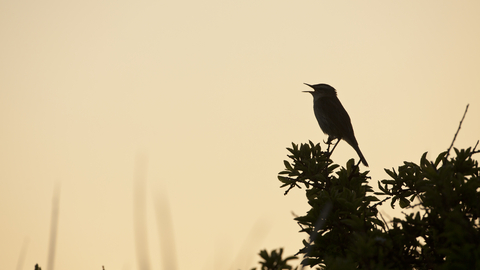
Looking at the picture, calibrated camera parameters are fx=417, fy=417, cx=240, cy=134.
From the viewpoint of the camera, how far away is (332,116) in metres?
9.34

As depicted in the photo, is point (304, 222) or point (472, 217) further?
point (304, 222)

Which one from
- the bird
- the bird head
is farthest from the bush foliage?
the bird head

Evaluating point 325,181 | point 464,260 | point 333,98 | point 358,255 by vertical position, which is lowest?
point 464,260

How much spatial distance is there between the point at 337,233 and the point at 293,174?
51.3 inches

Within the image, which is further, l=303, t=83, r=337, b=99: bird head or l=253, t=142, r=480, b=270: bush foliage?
l=303, t=83, r=337, b=99: bird head

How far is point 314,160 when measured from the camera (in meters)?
4.88

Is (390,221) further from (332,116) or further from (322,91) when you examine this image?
(322,91)

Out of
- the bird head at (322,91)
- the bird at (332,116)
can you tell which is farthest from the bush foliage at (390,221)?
the bird head at (322,91)

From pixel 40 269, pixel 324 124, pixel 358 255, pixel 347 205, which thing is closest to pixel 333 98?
pixel 324 124

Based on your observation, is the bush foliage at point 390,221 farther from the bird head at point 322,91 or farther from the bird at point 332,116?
the bird head at point 322,91

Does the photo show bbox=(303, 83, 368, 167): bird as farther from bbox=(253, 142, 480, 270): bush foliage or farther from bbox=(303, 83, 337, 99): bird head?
bbox=(253, 142, 480, 270): bush foliage

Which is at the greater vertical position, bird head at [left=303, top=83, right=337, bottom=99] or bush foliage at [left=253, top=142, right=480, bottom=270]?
bird head at [left=303, top=83, right=337, bottom=99]

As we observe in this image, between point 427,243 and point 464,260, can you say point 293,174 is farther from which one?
point 464,260

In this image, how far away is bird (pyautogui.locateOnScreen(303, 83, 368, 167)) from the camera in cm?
916
